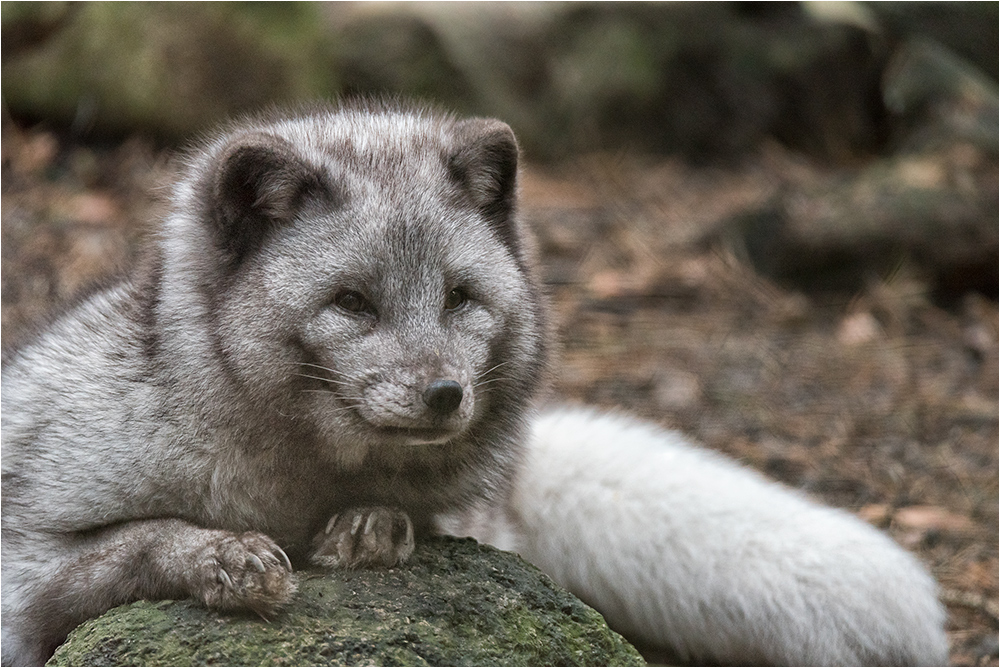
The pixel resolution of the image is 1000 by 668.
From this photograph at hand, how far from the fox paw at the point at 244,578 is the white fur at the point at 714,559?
1270 mm

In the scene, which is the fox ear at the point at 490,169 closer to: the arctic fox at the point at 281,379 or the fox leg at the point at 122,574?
the arctic fox at the point at 281,379

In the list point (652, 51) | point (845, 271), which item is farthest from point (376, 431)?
point (652, 51)

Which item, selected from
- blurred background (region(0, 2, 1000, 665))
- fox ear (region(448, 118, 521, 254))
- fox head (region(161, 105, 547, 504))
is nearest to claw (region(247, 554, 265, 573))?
fox head (region(161, 105, 547, 504))

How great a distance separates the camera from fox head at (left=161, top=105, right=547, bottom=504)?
9.96ft

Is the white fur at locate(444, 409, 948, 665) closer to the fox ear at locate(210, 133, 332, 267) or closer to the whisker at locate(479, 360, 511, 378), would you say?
the whisker at locate(479, 360, 511, 378)

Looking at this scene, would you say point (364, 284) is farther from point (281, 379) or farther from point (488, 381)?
point (488, 381)

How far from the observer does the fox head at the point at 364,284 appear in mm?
3035

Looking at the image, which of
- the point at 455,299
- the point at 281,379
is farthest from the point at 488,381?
the point at 281,379

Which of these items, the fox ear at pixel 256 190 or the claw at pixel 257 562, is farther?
the fox ear at pixel 256 190

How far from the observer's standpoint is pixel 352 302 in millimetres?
3086

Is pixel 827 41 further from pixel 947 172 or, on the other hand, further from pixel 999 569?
pixel 999 569

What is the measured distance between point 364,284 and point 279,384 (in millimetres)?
397

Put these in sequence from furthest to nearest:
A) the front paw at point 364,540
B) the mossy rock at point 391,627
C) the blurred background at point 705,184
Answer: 1. the blurred background at point 705,184
2. the front paw at point 364,540
3. the mossy rock at point 391,627

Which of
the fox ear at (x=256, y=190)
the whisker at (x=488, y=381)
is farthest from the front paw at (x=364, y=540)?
the fox ear at (x=256, y=190)
